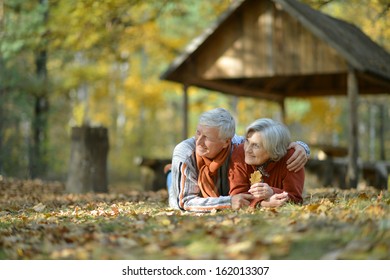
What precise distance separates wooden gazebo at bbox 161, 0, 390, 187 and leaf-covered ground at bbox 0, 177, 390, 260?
634 centimetres

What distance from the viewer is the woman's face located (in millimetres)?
5941

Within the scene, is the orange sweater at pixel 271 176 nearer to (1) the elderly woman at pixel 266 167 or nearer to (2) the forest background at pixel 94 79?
(1) the elderly woman at pixel 266 167

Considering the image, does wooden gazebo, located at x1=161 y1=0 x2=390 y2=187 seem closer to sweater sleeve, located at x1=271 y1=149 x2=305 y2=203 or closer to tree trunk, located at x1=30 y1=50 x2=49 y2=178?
tree trunk, located at x1=30 y1=50 x2=49 y2=178

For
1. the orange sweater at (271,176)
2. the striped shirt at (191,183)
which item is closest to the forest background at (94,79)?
the striped shirt at (191,183)

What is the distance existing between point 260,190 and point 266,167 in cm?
38

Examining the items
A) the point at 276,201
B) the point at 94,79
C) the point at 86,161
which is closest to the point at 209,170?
the point at 276,201

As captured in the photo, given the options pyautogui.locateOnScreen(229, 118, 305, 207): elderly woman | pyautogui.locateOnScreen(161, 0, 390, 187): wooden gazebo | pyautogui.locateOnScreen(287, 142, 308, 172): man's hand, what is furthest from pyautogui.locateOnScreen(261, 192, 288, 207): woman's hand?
pyautogui.locateOnScreen(161, 0, 390, 187): wooden gazebo

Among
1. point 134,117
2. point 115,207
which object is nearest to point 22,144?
point 115,207

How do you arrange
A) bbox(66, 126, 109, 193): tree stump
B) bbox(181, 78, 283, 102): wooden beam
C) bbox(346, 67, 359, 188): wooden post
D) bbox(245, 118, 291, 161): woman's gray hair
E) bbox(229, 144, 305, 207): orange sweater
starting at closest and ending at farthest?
bbox(245, 118, 291, 161): woman's gray hair
bbox(229, 144, 305, 207): orange sweater
bbox(66, 126, 109, 193): tree stump
bbox(346, 67, 359, 188): wooden post
bbox(181, 78, 283, 102): wooden beam

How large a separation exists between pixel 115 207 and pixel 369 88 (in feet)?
38.8

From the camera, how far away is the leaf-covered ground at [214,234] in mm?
4035

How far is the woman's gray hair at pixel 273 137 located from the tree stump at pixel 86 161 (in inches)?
240

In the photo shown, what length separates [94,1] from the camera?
521 inches
